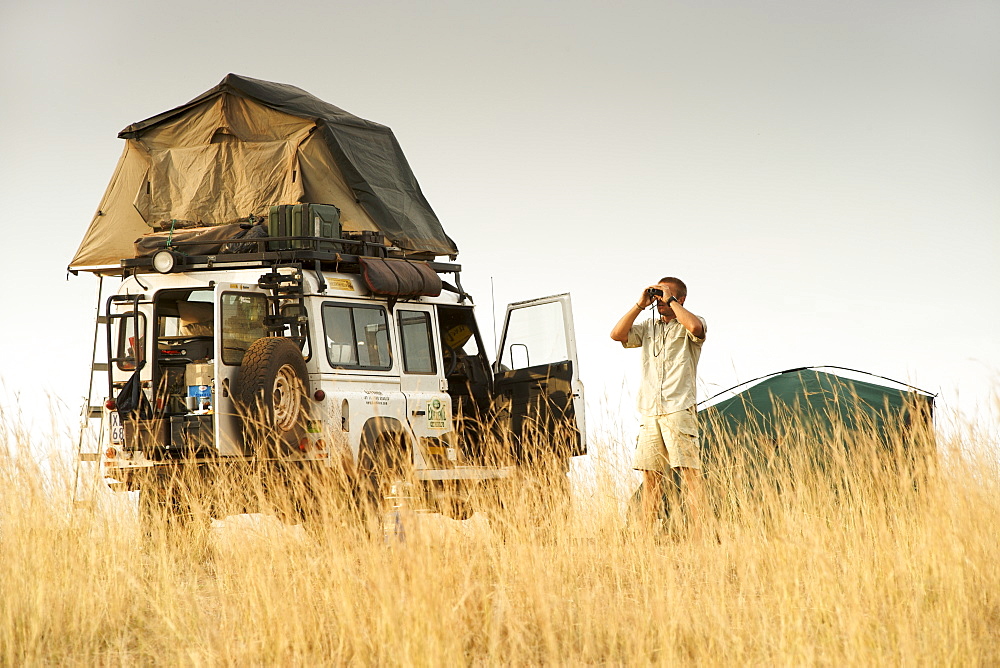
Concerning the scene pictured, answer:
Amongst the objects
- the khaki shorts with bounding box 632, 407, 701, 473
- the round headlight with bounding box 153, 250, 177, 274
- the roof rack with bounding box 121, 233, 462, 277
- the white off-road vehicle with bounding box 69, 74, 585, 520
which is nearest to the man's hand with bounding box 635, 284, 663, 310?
the khaki shorts with bounding box 632, 407, 701, 473

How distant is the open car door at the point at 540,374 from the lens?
412 inches

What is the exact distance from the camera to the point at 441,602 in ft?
17.0

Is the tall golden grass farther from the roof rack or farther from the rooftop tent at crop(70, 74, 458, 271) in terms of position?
the rooftop tent at crop(70, 74, 458, 271)

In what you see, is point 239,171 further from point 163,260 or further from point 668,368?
point 668,368

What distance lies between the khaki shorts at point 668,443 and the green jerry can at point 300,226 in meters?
3.38

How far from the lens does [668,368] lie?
24.8 feet

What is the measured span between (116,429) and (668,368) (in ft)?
14.4

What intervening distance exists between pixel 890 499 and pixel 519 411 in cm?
407

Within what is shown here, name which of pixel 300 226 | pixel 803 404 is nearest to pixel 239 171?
pixel 300 226

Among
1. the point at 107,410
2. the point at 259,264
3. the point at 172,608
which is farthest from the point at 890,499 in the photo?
the point at 107,410

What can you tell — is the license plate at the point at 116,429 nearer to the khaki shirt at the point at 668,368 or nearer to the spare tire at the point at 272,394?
the spare tire at the point at 272,394

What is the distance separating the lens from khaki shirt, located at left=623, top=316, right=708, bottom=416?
7.47m

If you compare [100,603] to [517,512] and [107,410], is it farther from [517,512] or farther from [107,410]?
[107,410]

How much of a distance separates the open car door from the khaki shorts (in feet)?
8.53
